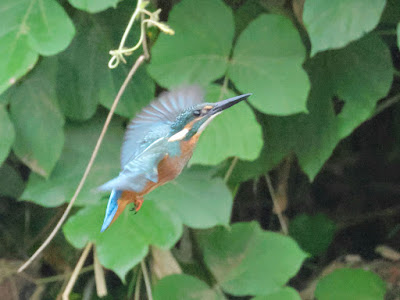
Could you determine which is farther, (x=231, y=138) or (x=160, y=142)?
(x=231, y=138)

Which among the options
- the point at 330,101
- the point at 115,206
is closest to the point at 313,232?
the point at 330,101

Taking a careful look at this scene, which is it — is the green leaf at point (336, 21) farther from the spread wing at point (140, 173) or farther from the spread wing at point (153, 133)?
the spread wing at point (140, 173)

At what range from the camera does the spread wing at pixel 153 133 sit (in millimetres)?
472

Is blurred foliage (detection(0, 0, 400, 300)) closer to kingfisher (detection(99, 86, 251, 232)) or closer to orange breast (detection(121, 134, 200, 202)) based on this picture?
kingfisher (detection(99, 86, 251, 232))

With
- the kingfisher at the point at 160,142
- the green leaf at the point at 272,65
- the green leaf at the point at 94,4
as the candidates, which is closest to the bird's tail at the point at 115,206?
the kingfisher at the point at 160,142

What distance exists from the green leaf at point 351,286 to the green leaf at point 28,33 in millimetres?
817

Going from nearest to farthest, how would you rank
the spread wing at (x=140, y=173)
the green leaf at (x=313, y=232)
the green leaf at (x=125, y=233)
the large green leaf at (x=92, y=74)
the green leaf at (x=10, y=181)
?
the spread wing at (x=140, y=173), the green leaf at (x=125, y=233), the large green leaf at (x=92, y=74), the green leaf at (x=10, y=181), the green leaf at (x=313, y=232)

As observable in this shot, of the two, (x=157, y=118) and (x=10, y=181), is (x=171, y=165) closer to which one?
(x=157, y=118)

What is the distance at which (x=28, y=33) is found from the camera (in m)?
1.11

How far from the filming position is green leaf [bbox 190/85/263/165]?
3.64 feet

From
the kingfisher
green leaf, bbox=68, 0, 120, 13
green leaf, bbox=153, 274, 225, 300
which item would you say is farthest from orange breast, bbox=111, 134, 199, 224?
green leaf, bbox=153, 274, 225, 300

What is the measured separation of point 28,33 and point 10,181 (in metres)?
0.45

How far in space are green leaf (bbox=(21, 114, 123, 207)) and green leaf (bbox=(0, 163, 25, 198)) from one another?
A: 20 centimetres

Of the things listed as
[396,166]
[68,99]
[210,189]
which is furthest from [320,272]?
[68,99]
